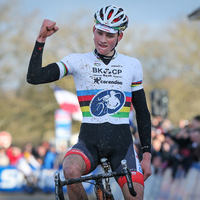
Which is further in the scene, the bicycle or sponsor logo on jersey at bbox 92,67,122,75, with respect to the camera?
sponsor logo on jersey at bbox 92,67,122,75

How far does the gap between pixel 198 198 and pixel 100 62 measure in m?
4.62

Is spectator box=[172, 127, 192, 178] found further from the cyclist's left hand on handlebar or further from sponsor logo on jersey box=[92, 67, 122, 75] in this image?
sponsor logo on jersey box=[92, 67, 122, 75]

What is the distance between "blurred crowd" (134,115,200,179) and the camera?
9.47 m

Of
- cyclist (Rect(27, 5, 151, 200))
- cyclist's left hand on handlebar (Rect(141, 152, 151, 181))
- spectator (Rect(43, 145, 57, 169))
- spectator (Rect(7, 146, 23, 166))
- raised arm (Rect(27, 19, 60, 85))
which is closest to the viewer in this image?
raised arm (Rect(27, 19, 60, 85))

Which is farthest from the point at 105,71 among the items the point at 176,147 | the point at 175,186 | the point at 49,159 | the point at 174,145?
the point at 49,159

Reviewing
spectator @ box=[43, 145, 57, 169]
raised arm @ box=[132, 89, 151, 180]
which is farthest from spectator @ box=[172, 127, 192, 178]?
spectator @ box=[43, 145, 57, 169]

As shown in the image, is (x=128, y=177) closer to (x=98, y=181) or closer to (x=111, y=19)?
(x=98, y=181)

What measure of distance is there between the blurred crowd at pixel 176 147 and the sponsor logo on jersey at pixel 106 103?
16.1 feet

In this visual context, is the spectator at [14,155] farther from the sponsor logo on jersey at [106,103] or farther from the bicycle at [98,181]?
the bicycle at [98,181]

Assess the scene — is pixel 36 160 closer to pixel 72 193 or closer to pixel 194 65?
pixel 72 193

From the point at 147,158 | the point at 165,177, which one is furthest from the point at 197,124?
the point at 147,158

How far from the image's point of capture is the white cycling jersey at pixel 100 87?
14.6 ft

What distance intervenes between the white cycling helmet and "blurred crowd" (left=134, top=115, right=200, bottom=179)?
16.5 ft

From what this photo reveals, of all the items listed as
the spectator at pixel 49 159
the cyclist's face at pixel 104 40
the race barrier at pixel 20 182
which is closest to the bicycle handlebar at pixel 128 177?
the cyclist's face at pixel 104 40
